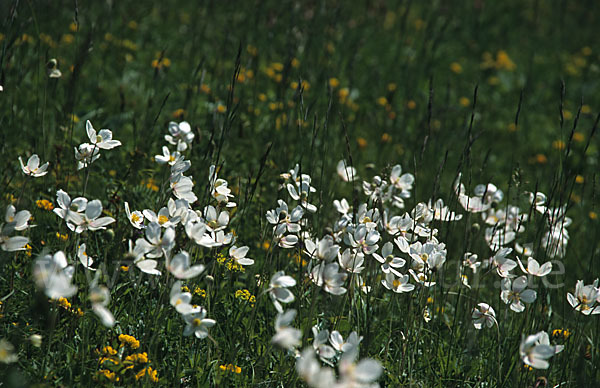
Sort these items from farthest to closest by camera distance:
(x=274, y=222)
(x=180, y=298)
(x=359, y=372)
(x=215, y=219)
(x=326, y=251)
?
(x=274, y=222) < (x=215, y=219) < (x=326, y=251) < (x=180, y=298) < (x=359, y=372)

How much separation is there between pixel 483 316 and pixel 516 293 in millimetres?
128

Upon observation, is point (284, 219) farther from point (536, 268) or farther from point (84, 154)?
point (536, 268)

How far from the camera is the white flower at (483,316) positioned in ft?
6.17

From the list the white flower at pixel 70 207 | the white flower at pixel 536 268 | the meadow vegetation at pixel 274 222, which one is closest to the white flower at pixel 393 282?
the meadow vegetation at pixel 274 222

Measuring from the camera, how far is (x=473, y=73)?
5.02 metres

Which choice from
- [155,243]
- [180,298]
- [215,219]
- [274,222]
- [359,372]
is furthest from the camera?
[274,222]

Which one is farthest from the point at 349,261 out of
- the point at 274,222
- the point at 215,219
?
the point at 215,219

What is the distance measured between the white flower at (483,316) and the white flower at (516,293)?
0.06 meters

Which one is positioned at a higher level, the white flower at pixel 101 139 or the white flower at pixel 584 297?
→ the white flower at pixel 101 139

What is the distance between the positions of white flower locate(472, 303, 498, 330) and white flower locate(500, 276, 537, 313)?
0.06m

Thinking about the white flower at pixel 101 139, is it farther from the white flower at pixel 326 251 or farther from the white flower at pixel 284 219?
the white flower at pixel 326 251

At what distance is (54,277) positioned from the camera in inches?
50.2

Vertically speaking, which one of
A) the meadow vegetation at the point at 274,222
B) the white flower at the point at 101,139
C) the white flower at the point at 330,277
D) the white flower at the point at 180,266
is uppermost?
the white flower at the point at 101,139

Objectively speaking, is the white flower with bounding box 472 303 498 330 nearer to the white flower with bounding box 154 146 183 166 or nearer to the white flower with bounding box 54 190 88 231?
the white flower with bounding box 154 146 183 166
